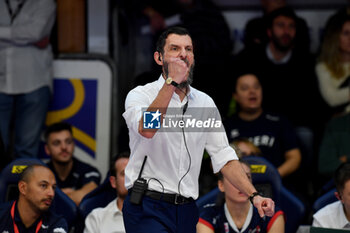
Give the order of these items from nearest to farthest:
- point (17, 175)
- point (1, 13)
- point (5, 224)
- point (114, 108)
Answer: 1. point (5, 224)
2. point (17, 175)
3. point (1, 13)
4. point (114, 108)

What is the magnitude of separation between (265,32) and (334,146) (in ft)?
4.50

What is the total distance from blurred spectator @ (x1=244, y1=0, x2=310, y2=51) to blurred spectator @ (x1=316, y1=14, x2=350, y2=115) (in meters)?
0.28

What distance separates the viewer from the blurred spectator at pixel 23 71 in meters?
6.14

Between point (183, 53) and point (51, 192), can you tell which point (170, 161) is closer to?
point (183, 53)

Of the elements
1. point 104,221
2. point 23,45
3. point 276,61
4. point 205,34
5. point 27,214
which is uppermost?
point 205,34

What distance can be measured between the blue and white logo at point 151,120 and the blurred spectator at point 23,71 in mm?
3326

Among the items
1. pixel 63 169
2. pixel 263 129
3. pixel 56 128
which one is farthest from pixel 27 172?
pixel 263 129

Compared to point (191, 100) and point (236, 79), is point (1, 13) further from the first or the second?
point (191, 100)

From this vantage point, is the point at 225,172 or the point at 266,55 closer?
the point at 225,172

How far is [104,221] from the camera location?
4.95 m

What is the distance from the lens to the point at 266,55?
6480 mm

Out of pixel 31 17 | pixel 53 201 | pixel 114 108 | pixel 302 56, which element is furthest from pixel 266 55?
pixel 53 201

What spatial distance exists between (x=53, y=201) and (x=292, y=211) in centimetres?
182

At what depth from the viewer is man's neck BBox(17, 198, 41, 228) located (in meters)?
4.73
